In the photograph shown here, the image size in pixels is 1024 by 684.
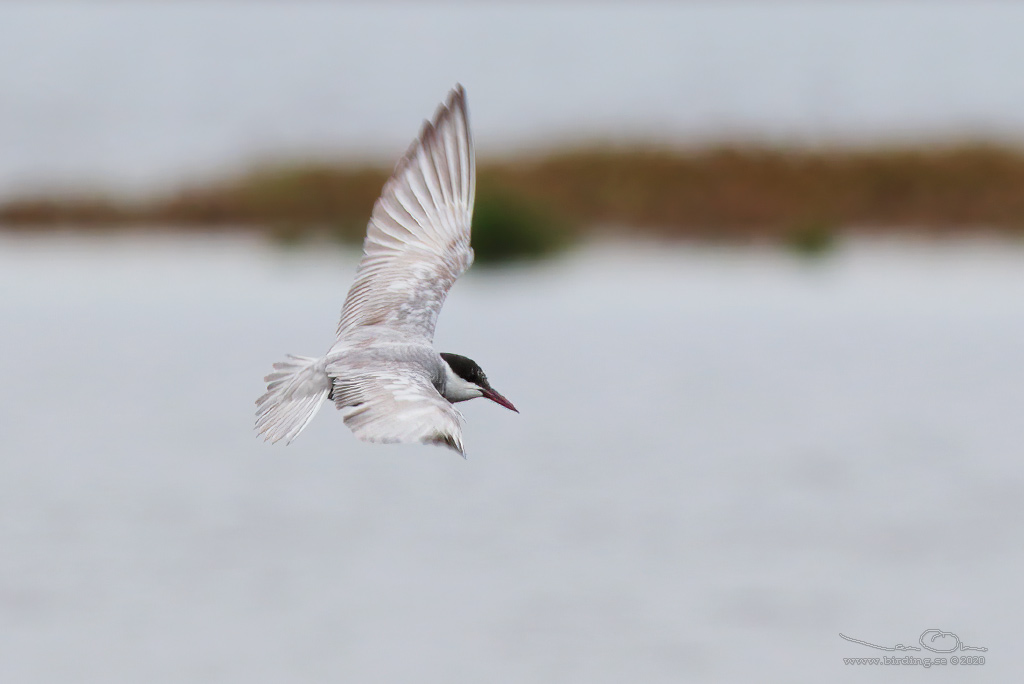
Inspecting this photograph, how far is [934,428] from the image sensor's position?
22.0 metres

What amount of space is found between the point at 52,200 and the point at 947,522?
71.7ft

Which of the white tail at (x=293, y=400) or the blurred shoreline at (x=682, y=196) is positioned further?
the blurred shoreline at (x=682, y=196)

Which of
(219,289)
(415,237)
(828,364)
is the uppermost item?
(415,237)

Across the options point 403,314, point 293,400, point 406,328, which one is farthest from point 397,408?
point 403,314

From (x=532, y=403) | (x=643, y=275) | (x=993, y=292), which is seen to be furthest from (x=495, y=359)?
(x=993, y=292)

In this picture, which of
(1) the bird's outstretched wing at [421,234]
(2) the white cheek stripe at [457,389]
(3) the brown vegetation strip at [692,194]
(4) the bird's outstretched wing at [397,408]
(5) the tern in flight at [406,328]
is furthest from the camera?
(3) the brown vegetation strip at [692,194]

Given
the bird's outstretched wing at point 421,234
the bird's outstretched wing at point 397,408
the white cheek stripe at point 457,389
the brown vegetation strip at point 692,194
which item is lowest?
the brown vegetation strip at point 692,194

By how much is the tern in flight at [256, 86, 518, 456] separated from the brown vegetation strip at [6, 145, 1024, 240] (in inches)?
891

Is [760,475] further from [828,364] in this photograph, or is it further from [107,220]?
[107,220]

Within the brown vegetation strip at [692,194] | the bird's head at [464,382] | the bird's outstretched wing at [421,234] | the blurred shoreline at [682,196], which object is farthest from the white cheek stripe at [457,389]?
the brown vegetation strip at [692,194]

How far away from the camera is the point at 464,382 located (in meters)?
5.21

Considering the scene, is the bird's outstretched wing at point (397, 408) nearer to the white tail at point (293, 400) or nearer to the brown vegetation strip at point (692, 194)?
the white tail at point (293, 400)

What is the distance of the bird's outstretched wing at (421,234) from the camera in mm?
5957

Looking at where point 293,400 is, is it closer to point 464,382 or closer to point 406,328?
point 464,382
